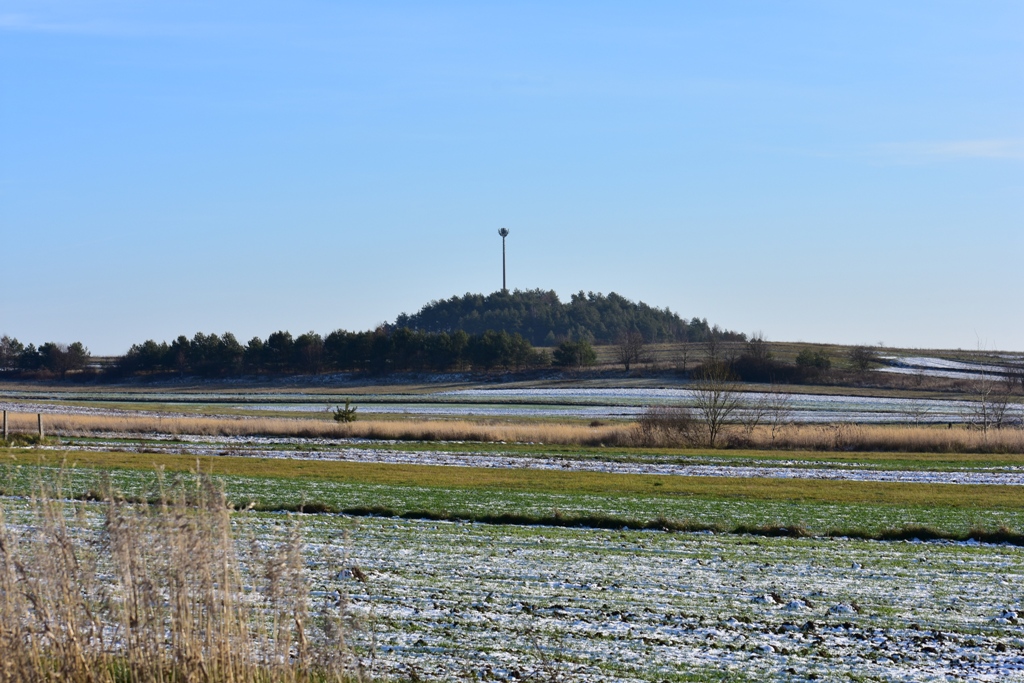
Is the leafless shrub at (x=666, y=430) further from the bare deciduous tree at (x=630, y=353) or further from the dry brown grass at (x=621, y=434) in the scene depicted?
the bare deciduous tree at (x=630, y=353)

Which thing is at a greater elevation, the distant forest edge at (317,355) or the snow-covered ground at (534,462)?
the distant forest edge at (317,355)

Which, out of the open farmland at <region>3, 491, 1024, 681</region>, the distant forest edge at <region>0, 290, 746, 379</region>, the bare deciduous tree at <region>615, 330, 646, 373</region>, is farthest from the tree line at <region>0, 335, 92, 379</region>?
the open farmland at <region>3, 491, 1024, 681</region>

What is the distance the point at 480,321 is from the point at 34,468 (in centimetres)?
16276

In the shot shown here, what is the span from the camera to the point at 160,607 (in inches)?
333

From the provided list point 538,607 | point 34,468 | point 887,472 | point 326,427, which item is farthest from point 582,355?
point 538,607

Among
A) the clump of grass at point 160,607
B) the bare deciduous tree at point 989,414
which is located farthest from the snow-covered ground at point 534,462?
the clump of grass at point 160,607

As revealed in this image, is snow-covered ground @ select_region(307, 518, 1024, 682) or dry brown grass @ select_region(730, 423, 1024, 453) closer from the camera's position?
snow-covered ground @ select_region(307, 518, 1024, 682)

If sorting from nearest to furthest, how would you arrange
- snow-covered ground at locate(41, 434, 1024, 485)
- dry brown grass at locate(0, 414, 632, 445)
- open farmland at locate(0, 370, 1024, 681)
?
open farmland at locate(0, 370, 1024, 681) → snow-covered ground at locate(41, 434, 1024, 485) → dry brown grass at locate(0, 414, 632, 445)

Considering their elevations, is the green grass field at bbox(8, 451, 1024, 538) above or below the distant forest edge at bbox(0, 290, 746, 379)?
below

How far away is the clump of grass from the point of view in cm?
794

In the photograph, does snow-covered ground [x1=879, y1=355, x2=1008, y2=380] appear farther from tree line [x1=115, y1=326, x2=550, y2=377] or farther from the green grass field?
the green grass field

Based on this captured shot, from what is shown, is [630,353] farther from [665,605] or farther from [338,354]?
[665,605]

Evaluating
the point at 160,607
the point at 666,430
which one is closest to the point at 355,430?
the point at 666,430

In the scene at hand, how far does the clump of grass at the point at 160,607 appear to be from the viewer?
7941mm
